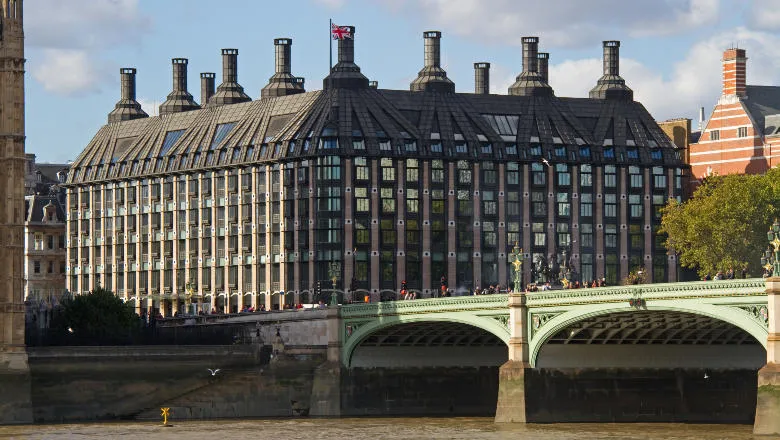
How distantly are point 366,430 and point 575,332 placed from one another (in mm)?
14793

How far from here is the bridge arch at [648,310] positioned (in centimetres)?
13438

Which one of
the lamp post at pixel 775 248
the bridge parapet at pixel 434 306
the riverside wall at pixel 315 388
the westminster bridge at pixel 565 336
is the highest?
the lamp post at pixel 775 248

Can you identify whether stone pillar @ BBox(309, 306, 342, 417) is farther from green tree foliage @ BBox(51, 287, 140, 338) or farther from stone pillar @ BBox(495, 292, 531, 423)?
stone pillar @ BBox(495, 292, 531, 423)

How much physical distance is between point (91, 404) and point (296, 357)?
16733 millimetres

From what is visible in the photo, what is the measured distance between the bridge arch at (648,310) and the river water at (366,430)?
5398mm

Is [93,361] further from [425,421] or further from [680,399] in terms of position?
[680,399]

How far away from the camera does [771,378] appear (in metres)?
134

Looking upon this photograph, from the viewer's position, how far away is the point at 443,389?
171250 millimetres

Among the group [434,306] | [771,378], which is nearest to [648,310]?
[771,378]

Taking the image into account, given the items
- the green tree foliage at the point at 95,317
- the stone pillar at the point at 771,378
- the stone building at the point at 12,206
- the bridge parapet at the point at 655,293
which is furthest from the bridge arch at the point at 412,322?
the stone building at the point at 12,206

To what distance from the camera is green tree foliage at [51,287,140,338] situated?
179 meters

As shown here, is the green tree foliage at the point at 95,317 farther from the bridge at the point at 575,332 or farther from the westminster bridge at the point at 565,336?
the bridge at the point at 575,332

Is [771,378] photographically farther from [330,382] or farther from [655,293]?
[330,382]

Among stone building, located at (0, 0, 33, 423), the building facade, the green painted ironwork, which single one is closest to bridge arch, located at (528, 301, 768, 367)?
the green painted ironwork
